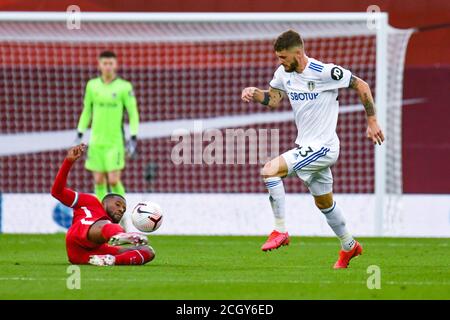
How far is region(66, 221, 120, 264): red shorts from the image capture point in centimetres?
1031

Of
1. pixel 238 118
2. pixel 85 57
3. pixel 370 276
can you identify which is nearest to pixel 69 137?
pixel 85 57

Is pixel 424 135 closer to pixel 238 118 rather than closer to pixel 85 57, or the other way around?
pixel 238 118

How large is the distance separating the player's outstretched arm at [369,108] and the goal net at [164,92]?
258 inches

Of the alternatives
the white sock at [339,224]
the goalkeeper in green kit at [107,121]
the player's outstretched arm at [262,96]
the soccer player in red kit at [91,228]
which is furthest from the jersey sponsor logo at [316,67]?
the goalkeeper in green kit at [107,121]

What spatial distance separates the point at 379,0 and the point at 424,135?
205 cm

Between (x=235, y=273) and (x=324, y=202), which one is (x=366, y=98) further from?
(x=235, y=273)

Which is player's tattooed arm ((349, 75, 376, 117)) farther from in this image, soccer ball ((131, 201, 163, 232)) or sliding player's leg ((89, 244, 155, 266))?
sliding player's leg ((89, 244, 155, 266))

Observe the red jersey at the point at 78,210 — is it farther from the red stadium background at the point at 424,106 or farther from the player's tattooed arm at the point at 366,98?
the red stadium background at the point at 424,106

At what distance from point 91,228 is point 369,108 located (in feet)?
8.43

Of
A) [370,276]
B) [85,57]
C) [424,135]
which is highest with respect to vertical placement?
[85,57]

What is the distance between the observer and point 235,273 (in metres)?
10.1

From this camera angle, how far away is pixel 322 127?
1047 centimetres

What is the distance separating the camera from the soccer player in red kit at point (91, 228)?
10281mm

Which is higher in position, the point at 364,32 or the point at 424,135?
the point at 364,32
